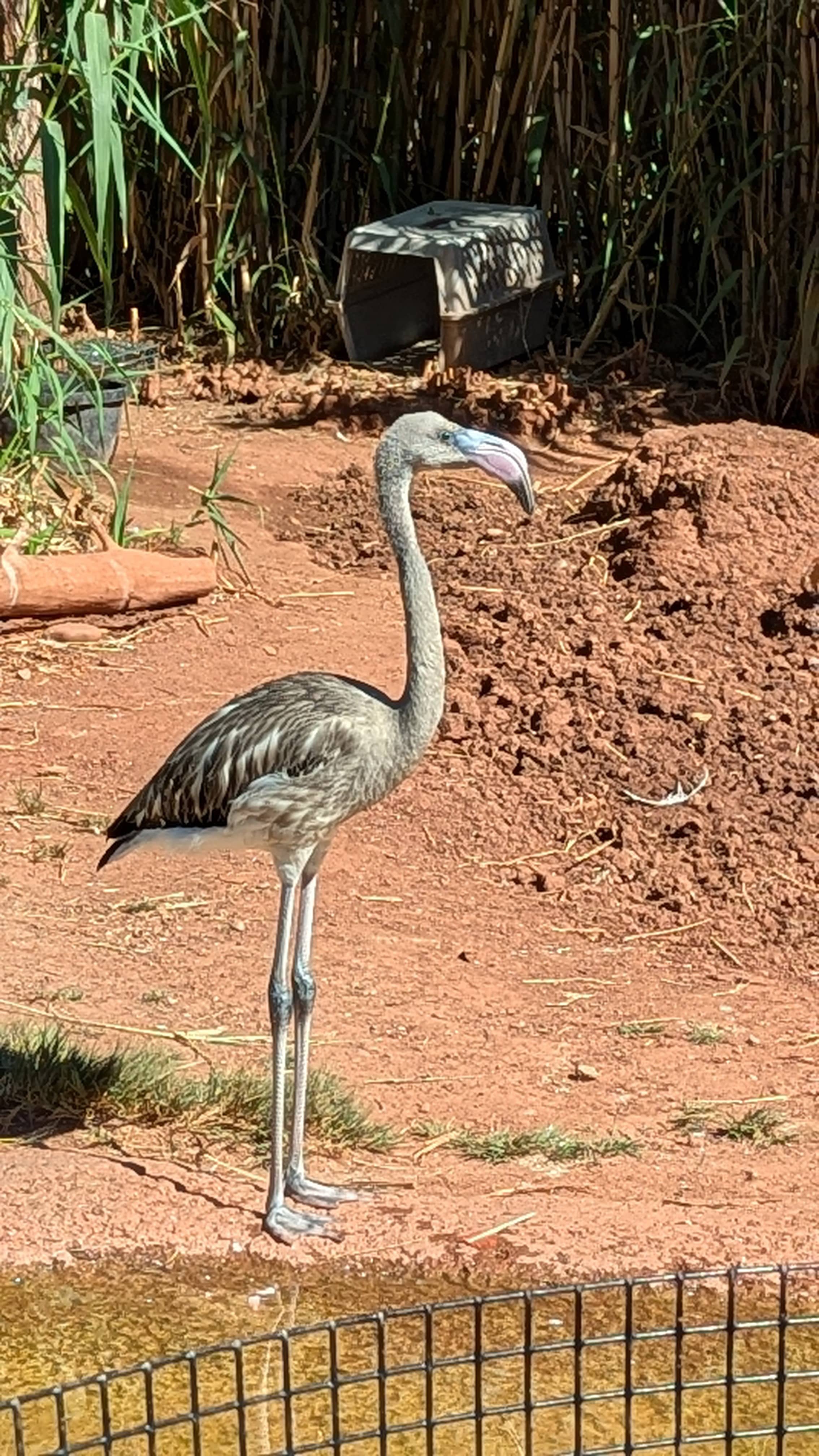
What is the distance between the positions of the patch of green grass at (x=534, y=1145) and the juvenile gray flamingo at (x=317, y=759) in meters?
0.32

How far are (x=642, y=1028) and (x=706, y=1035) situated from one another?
0.53 feet

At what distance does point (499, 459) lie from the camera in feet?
15.1

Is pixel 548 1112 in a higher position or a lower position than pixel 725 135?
lower

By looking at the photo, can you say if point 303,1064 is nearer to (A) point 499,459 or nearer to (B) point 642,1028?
(B) point 642,1028

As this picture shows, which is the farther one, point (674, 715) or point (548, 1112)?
point (674, 715)

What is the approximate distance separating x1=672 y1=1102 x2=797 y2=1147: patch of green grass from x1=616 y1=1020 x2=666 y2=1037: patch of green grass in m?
0.38

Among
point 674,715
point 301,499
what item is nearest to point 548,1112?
point 674,715

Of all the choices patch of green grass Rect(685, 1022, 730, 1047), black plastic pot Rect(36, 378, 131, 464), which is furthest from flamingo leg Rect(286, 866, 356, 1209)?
black plastic pot Rect(36, 378, 131, 464)

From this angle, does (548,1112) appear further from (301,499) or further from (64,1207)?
(301,499)

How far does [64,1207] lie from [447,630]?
3442mm

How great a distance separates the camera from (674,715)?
694 centimetres

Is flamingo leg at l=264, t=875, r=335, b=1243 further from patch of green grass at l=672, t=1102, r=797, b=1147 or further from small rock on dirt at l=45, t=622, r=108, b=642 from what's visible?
small rock on dirt at l=45, t=622, r=108, b=642

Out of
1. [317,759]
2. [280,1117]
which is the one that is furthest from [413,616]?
[280,1117]

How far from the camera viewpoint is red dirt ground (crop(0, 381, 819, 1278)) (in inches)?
187
